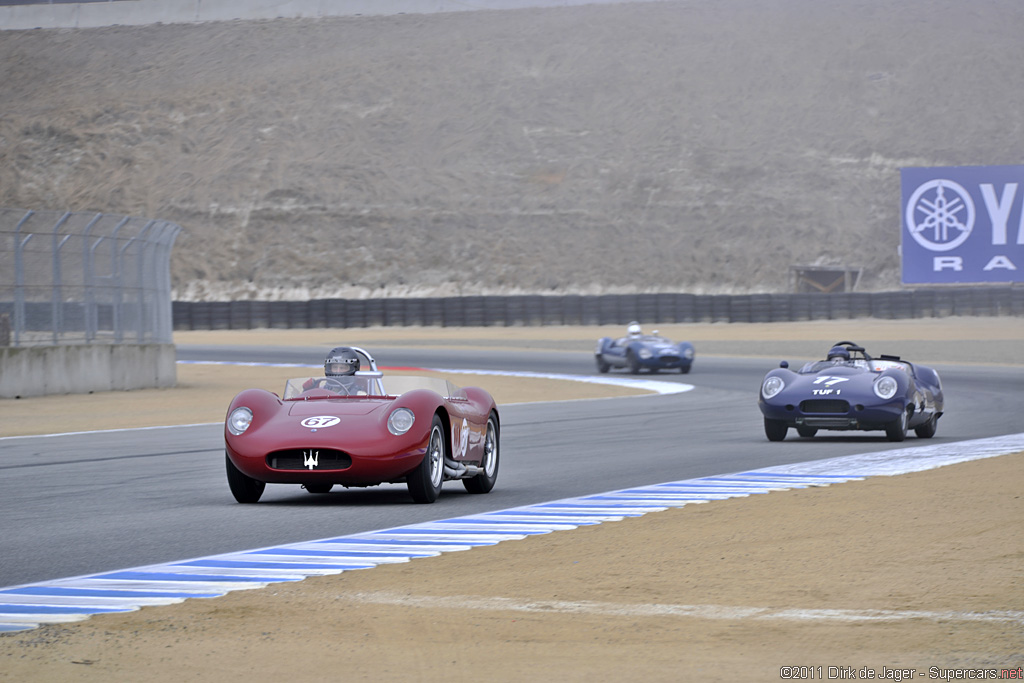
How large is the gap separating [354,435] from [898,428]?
23.1ft

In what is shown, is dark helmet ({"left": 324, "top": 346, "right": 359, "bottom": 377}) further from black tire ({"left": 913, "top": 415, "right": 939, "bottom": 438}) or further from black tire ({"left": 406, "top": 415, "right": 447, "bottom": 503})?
black tire ({"left": 913, "top": 415, "right": 939, "bottom": 438})

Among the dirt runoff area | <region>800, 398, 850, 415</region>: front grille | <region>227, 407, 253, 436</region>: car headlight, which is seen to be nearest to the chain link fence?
<region>800, 398, 850, 415</region>: front grille

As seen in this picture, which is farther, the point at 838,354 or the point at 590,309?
the point at 590,309

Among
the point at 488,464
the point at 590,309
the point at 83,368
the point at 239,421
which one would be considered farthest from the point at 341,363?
the point at 590,309

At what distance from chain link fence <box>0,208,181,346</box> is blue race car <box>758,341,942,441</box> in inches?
478

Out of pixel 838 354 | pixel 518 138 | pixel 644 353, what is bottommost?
pixel 644 353

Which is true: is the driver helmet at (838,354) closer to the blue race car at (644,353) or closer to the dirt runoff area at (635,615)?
the dirt runoff area at (635,615)

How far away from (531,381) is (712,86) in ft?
194

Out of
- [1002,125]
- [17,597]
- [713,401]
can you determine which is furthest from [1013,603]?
[1002,125]

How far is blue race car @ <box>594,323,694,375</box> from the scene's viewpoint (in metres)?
29.7

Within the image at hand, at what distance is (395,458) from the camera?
9203 mm

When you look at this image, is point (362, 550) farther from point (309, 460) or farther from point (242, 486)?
point (242, 486)

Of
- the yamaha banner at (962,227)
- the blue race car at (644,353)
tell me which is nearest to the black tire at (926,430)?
the blue race car at (644,353)

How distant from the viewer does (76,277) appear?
22266 mm
